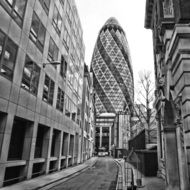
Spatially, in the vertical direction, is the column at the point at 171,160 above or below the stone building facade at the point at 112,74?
below

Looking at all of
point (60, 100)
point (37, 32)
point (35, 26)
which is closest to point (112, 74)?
point (60, 100)

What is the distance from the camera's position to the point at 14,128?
15.0 metres

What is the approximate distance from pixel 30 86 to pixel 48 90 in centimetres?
427

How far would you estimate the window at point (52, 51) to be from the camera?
20.9m

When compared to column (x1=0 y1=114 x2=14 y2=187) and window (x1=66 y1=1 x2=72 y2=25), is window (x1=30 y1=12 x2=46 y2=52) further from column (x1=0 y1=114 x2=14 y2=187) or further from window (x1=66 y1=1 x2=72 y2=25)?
window (x1=66 y1=1 x2=72 y2=25)

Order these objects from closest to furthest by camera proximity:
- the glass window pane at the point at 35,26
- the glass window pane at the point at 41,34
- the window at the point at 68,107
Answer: the glass window pane at the point at 35,26, the glass window pane at the point at 41,34, the window at the point at 68,107

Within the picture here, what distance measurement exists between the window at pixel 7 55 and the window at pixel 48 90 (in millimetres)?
6194

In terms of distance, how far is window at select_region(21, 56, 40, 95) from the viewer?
15180 millimetres

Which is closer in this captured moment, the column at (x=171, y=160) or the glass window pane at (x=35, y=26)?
the column at (x=171, y=160)

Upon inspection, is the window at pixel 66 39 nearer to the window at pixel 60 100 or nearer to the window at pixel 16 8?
the window at pixel 60 100

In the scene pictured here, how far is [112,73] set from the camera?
169125 millimetres

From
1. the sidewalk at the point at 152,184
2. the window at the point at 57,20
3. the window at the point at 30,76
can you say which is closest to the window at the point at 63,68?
the window at the point at 57,20

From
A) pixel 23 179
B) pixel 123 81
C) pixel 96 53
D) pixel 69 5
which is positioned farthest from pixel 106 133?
pixel 23 179

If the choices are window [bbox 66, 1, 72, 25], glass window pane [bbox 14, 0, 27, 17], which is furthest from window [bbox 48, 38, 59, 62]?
window [bbox 66, 1, 72, 25]
